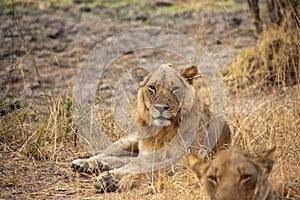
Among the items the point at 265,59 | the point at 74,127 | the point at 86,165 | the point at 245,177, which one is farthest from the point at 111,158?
the point at 265,59

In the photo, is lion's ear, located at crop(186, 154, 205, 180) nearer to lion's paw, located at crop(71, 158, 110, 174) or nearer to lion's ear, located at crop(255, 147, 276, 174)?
lion's ear, located at crop(255, 147, 276, 174)

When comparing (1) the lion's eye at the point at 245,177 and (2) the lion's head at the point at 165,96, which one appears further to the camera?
(2) the lion's head at the point at 165,96

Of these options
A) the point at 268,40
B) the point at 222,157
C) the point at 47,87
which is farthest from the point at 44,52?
the point at 222,157

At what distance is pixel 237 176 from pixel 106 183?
174 centimetres

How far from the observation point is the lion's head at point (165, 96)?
4672 mm

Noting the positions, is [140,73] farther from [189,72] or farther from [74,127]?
[74,127]

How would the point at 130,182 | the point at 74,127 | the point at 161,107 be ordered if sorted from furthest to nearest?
the point at 74,127, the point at 161,107, the point at 130,182

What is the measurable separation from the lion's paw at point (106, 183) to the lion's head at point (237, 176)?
4.56ft

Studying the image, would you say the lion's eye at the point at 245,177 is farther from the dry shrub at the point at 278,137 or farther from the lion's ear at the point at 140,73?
the lion's ear at the point at 140,73

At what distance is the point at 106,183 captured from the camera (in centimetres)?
455

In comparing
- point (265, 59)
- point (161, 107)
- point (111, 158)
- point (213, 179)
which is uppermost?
point (213, 179)

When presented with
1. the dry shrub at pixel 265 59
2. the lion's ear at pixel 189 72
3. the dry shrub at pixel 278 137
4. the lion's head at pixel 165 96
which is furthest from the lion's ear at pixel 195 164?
the dry shrub at pixel 265 59

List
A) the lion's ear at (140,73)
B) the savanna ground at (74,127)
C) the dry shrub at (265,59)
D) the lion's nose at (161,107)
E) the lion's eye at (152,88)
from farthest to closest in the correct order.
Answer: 1. the dry shrub at (265,59)
2. the lion's ear at (140,73)
3. the lion's eye at (152,88)
4. the lion's nose at (161,107)
5. the savanna ground at (74,127)

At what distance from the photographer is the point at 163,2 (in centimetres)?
1191
